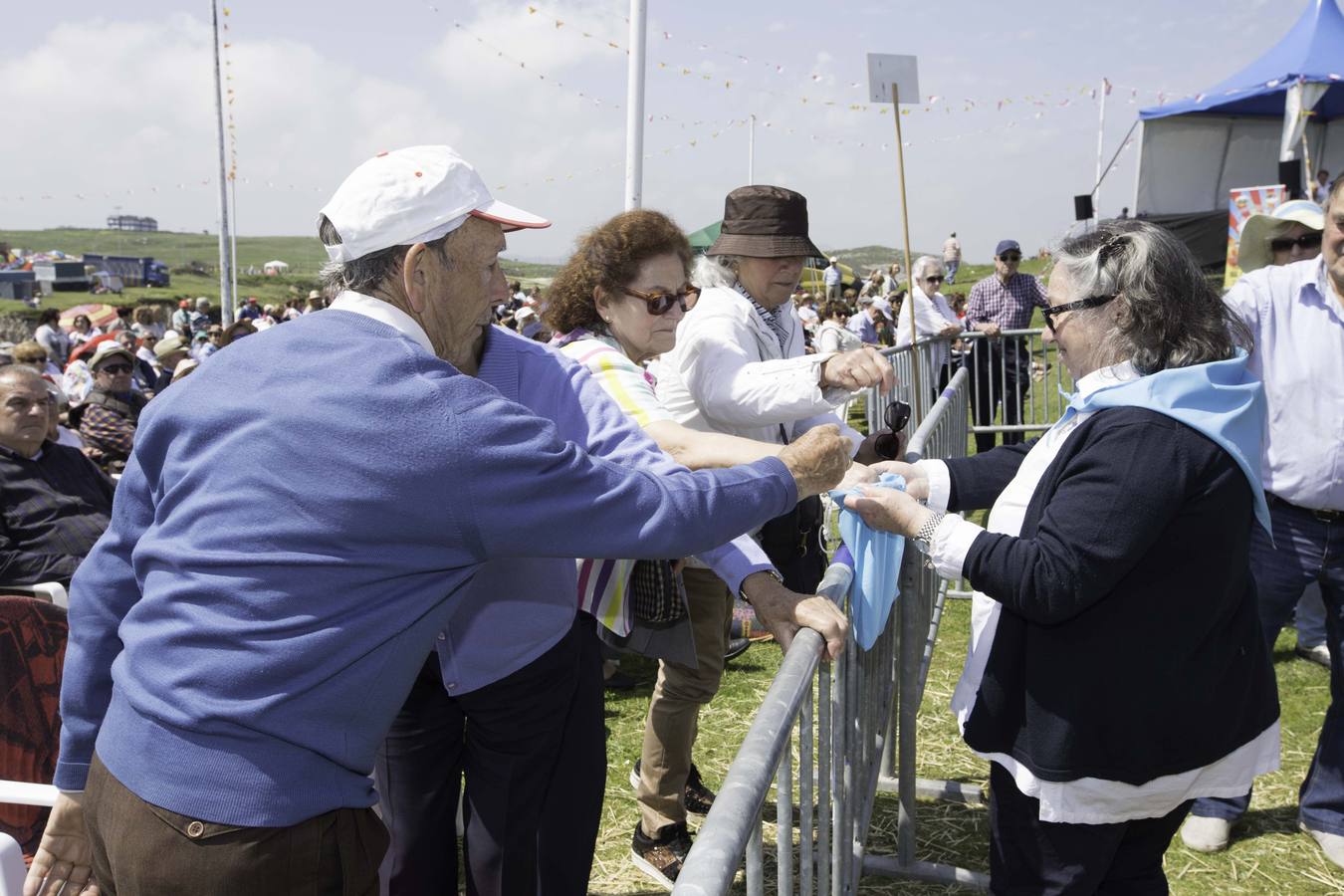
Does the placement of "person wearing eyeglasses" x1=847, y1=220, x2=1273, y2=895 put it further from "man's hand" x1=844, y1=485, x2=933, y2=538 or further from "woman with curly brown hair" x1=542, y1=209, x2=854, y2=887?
"woman with curly brown hair" x1=542, y1=209, x2=854, y2=887

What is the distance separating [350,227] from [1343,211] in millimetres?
3401

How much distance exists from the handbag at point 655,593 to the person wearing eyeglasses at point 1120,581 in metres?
0.58

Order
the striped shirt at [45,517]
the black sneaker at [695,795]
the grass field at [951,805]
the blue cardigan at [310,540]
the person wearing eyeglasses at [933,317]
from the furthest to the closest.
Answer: the person wearing eyeglasses at [933,317]
the striped shirt at [45,517]
the black sneaker at [695,795]
the grass field at [951,805]
the blue cardigan at [310,540]

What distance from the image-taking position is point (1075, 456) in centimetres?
214

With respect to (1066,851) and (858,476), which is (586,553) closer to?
(858,476)

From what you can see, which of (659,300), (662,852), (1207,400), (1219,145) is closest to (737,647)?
(662,852)

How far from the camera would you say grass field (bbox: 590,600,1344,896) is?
3.65 m

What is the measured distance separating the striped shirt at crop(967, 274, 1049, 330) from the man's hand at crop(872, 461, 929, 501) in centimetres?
814

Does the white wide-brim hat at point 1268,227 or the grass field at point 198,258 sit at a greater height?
the grass field at point 198,258

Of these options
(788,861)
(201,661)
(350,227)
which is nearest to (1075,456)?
(788,861)

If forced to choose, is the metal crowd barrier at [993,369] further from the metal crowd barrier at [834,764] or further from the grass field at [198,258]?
the grass field at [198,258]

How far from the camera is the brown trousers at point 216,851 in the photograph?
1.57 meters

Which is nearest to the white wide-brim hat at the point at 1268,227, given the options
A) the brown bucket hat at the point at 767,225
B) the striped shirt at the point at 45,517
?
the brown bucket hat at the point at 767,225

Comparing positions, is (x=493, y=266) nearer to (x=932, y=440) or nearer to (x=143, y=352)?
(x=932, y=440)
